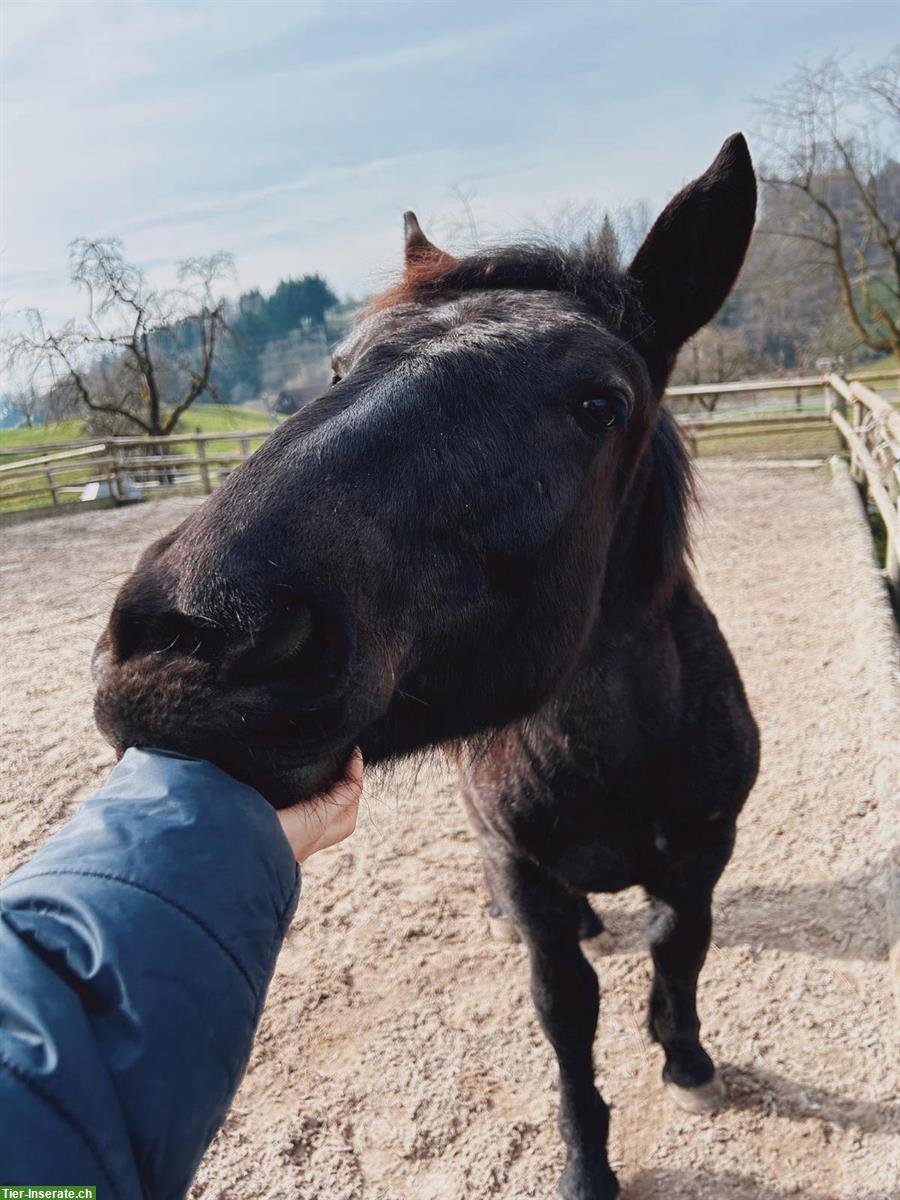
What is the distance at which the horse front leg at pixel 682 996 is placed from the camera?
2748 mm

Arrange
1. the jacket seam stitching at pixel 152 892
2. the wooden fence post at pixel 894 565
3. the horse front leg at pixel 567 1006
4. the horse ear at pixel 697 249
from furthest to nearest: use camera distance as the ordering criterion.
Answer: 1. the wooden fence post at pixel 894 565
2. the horse front leg at pixel 567 1006
3. the horse ear at pixel 697 249
4. the jacket seam stitching at pixel 152 892

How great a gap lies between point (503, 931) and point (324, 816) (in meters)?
2.65

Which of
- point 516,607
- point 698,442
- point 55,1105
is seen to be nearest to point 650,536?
point 516,607

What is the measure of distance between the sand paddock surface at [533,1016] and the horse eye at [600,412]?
0.98 m

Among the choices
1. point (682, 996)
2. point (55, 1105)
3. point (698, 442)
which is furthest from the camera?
point (698, 442)

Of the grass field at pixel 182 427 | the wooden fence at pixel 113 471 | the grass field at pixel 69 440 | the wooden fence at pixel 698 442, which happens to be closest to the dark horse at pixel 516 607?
the grass field at pixel 69 440

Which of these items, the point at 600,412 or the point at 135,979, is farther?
the point at 600,412

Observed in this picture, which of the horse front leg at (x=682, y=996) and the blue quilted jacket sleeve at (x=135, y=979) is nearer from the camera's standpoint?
the blue quilted jacket sleeve at (x=135, y=979)

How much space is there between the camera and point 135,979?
3.32ft

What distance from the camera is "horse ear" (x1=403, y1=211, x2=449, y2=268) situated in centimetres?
269

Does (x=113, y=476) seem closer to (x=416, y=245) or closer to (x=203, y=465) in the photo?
(x=203, y=465)

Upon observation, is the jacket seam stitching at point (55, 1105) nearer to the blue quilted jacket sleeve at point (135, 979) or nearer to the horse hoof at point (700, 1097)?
the blue quilted jacket sleeve at point (135, 979)

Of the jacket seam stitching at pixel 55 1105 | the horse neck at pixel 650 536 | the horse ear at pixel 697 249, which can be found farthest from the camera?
the horse neck at pixel 650 536

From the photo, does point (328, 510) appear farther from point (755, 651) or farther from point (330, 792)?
point (755, 651)
